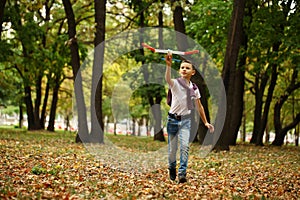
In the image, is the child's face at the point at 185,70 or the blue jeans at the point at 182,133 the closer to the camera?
the child's face at the point at 185,70

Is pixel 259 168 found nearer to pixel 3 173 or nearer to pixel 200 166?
pixel 200 166

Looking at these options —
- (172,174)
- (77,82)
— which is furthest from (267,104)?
(172,174)

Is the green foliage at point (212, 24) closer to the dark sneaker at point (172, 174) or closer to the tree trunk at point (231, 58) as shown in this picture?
the tree trunk at point (231, 58)

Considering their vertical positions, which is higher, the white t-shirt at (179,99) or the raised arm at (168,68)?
the raised arm at (168,68)

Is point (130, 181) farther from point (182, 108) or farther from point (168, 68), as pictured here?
point (168, 68)

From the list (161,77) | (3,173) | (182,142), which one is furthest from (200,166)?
(161,77)

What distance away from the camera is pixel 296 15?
20.1 metres

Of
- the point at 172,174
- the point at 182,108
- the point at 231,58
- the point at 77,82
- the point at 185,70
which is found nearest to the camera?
the point at 185,70

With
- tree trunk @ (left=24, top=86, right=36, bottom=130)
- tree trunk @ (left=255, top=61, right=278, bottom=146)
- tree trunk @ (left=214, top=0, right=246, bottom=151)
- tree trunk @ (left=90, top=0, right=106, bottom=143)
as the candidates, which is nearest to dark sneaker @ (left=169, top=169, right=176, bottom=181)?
tree trunk @ (left=214, top=0, right=246, bottom=151)

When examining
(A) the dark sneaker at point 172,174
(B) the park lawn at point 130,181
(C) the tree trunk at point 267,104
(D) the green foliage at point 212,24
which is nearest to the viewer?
(B) the park lawn at point 130,181

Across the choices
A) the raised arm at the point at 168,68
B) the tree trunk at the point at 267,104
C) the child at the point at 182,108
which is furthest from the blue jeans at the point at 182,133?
the tree trunk at the point at 267,104

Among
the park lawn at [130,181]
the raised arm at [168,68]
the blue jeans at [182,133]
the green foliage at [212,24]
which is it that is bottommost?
the park lawn at [130,181]

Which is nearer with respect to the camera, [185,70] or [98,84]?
[185,70]

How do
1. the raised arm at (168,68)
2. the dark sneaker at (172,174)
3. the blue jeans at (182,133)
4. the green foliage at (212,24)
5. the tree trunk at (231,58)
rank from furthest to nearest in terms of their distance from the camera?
the green foliage at (212,24)
the tree trunk at (231,58)
the dark sneaker at (172,174)
the blue jeans at (182,133)
the raised arm at (168,68)
